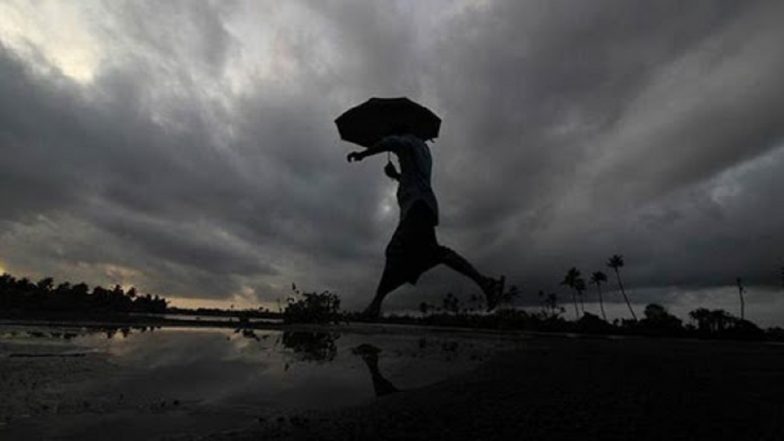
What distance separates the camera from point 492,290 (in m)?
6.35

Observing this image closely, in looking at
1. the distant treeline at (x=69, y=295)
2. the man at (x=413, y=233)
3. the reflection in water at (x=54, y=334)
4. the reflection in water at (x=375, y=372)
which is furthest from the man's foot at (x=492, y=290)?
the distant treeline at (x=69, y=295)

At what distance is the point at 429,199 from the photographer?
6.17m

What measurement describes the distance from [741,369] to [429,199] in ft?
14.2

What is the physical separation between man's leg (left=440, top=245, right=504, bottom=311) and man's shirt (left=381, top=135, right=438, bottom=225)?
450 millimetres

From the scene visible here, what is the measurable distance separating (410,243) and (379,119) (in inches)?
68.9

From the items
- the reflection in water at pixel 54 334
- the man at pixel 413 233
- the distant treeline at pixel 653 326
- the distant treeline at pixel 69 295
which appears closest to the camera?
the man at pixel 413 233

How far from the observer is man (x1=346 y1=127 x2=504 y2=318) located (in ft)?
20.0

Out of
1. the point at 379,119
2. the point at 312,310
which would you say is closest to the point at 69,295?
the point at 312,310

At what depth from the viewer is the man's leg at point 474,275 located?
6352 mm

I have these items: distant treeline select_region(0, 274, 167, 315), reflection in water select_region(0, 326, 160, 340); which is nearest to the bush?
reflection in water select_region(0, 326, 160, 340)

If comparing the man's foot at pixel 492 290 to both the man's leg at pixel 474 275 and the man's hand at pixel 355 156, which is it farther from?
the man's hand at pixel 355 156

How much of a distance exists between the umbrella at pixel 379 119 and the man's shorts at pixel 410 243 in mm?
1315

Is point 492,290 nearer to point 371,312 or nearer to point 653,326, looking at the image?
point 371,312

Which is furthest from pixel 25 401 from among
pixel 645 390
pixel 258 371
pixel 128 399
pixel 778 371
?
pixel 778 371
